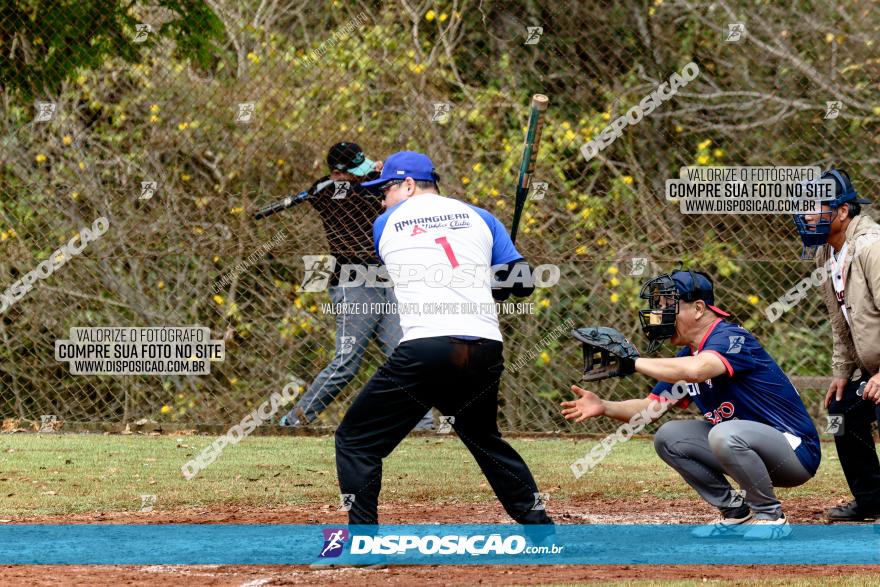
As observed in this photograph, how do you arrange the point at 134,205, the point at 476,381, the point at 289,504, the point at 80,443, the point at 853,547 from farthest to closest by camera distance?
the point at 134,205, the point at 80,443, the point at 289,504, the point at 853,547, the point at 476,381

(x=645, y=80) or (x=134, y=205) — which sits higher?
(x=645, y=80)

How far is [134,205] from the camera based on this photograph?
1021cm

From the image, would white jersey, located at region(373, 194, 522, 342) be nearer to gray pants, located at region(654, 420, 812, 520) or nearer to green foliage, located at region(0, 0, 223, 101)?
gray pants, located at region(654, 420, 812, 520)

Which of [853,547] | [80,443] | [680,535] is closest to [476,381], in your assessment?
[680,535]

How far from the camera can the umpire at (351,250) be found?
915cm

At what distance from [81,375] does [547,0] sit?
16.5 feet

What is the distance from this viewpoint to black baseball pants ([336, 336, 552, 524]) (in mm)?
5172

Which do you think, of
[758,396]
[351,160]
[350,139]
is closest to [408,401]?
[758,396]

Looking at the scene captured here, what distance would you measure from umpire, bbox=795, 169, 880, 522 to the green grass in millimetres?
980

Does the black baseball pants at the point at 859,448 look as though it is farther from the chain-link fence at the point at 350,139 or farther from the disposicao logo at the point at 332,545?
the chain-link fence at the point at 350,139

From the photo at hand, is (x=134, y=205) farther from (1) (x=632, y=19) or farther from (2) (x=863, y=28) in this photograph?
(2) (x=863, y=28)

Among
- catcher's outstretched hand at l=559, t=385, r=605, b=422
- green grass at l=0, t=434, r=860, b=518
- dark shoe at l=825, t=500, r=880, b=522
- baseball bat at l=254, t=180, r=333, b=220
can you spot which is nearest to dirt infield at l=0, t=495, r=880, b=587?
catcher's outstretched hand at l=559, t=385, r=605, b=422

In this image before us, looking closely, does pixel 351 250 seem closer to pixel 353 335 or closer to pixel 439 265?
pixel 353 335

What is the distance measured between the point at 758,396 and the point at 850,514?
41.2 inches
